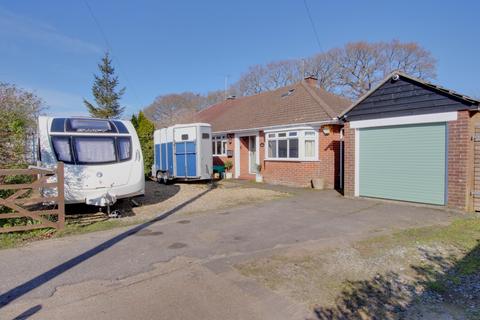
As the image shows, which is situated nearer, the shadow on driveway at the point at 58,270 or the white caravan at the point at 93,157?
the shadow on driveway at the point at 58,270

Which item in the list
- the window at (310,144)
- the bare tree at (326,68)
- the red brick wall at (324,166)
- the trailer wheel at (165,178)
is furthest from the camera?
the bare tree at (326,68)

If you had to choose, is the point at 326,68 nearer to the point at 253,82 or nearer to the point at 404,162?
the point at 253,82

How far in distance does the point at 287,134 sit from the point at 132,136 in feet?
25.8

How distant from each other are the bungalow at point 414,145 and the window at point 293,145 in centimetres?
262

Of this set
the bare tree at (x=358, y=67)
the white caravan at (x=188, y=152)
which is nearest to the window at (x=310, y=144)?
the white caravan at (x=188, y=152)

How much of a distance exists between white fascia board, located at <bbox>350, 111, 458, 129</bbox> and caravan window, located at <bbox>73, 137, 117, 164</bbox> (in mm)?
8198

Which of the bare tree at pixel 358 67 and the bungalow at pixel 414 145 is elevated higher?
the bare tree at pixel 358 67

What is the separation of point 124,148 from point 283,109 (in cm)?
999

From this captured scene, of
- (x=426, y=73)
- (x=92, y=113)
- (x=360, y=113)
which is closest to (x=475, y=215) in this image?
(x=360, y=113)

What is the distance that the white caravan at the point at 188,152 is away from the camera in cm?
1434

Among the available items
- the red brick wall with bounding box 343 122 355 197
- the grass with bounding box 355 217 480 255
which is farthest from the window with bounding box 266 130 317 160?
the grass with bounding box 355 217 480 255

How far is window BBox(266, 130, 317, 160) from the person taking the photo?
45.7 ft

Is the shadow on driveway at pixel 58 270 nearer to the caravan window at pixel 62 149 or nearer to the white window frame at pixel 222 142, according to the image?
the caravan window at pixel 62 149

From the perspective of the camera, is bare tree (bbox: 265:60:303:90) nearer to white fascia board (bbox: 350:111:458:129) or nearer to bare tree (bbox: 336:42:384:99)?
bare tree (bbox: 336:42:384:99)
